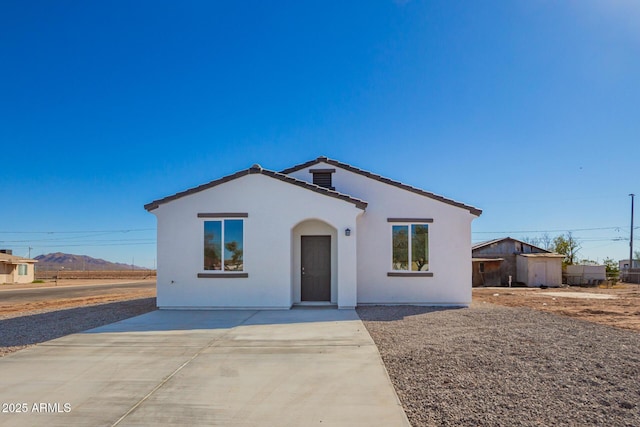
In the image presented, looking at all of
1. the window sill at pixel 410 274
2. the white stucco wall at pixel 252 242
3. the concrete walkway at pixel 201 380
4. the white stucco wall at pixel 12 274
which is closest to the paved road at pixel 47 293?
the white stucco wall at pixel 252 242

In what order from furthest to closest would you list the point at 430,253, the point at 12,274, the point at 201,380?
the point at 12,274 → the point at 430,253 → the point at 201,380

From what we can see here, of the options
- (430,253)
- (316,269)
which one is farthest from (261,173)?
(430,253)

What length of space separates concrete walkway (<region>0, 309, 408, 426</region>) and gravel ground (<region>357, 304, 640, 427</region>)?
453 millimetres

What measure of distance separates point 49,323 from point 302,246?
22.4 ft

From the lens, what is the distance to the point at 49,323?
1050 cm

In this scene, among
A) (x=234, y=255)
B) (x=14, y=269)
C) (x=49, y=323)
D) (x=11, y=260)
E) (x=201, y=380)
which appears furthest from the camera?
(x=14, y=269)

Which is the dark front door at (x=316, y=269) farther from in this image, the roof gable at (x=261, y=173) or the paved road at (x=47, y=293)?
the paved road at (x=47, y=293)

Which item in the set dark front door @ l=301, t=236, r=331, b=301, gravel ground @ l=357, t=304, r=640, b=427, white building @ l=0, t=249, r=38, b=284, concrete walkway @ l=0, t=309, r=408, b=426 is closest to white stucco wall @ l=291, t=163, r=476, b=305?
dark front door @ l=301, t=236, r=331, b=301

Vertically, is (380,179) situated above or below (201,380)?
above

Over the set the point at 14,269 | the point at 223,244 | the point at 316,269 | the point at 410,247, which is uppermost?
the point at 223,244

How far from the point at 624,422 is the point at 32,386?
6.46 meters

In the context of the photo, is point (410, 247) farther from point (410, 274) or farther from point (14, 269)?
point (14, 269)

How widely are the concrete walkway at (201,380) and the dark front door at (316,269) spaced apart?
14.4 feet

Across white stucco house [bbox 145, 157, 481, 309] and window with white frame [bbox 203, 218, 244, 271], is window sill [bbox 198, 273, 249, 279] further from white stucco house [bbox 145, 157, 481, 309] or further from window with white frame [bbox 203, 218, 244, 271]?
window with white frame [bbox 203, 218, 244, 271]
